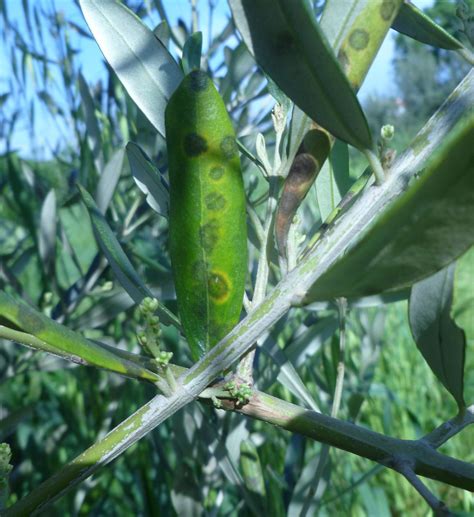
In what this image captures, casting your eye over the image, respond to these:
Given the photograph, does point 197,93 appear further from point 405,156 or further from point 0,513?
point 0,513

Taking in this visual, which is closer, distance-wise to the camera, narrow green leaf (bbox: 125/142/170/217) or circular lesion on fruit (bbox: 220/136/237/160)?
circular lesion on fruit (bbox: 220/136/237/160)

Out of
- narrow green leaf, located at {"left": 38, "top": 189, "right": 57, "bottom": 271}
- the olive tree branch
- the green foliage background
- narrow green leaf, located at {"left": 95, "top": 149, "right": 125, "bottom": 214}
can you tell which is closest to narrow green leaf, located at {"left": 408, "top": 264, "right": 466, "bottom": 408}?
the olive tree branch

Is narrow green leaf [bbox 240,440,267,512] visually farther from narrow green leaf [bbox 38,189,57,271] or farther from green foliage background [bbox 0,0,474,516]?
narrow green leaf [bbox 38,189,57,271]

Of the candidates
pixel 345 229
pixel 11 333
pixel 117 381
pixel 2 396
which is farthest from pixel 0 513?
pixel 2 396

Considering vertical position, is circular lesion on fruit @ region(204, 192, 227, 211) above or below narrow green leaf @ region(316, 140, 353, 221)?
above

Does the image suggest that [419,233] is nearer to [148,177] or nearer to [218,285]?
[218,285]

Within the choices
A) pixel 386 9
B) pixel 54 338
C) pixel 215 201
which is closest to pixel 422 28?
pixel 386 9

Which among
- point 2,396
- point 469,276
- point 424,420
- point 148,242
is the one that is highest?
point 148,242
